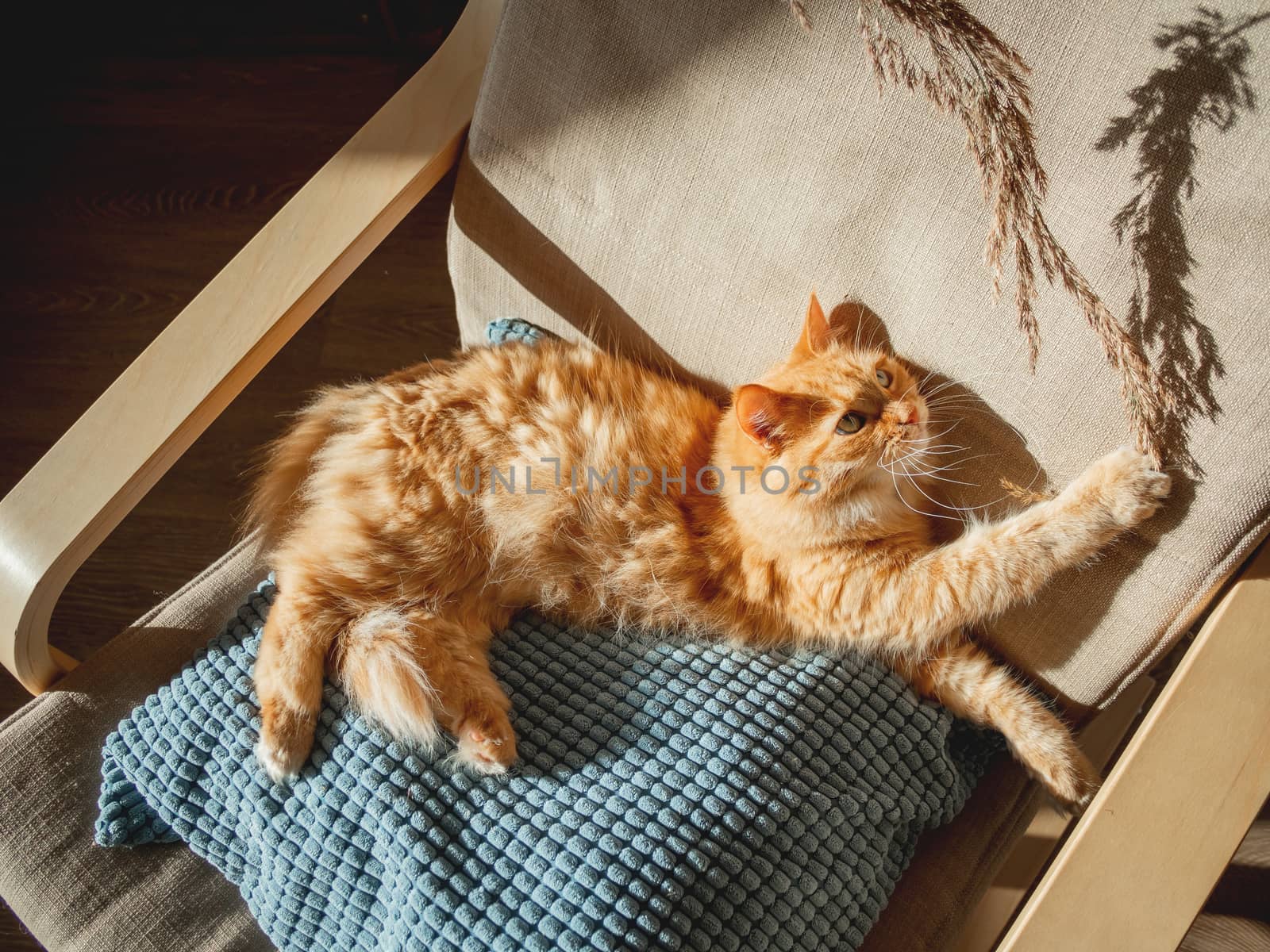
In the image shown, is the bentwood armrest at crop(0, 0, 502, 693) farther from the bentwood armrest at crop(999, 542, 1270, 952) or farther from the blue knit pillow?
the bentwood armrest at crop(999, 542, 1270, 952)

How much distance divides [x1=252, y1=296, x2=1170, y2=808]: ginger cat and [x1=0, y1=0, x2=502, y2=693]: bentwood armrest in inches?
6.7

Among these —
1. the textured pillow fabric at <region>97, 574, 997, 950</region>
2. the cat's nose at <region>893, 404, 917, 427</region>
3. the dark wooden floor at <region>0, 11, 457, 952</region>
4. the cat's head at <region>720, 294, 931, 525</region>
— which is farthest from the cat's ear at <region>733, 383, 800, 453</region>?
the dark wooden floor at <region>0, 11, 457, 952</region>

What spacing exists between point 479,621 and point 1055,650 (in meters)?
0.72

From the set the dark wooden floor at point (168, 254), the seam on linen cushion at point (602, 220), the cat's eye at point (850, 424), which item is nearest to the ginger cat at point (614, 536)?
the cat's eye at point (850, 424)

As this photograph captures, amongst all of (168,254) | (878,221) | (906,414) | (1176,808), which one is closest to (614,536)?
(906,414)

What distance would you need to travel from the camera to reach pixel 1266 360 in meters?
0.81

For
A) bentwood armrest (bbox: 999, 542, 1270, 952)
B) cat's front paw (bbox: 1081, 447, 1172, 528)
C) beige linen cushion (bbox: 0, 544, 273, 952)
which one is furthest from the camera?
beige linen cushion (bbox: 0, 544, 273, 952)

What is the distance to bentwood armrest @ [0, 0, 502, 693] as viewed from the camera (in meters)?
0.99

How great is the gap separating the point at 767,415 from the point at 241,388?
0.65 metres

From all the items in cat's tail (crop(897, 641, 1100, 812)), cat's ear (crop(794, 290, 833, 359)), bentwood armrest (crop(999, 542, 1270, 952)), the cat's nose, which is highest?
cat's ear (crop(794, 290, 833, 359))

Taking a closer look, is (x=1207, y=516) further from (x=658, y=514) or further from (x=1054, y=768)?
(x=658, y=514)

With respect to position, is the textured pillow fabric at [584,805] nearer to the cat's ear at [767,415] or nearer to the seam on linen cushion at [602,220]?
the cat's ear at [767,415]

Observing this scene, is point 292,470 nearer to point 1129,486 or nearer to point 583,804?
point 583,804

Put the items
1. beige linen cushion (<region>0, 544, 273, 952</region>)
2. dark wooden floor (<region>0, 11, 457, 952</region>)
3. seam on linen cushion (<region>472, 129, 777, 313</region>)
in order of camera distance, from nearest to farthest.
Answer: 1. beige linen cushion (<region>0, 544, 273, 952</region>)
2. seam on linen cushion (<region>472, 129, 777, 313</region>)
3. dark wooden floor (<region>0, 11, 457, 952</region>)
